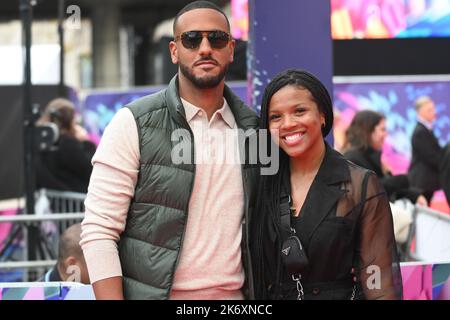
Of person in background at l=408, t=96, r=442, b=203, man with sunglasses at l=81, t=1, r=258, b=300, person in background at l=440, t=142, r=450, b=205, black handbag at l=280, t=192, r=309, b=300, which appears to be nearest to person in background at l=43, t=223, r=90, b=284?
man with sunglasses at l=81, t=1, r=258, b=300

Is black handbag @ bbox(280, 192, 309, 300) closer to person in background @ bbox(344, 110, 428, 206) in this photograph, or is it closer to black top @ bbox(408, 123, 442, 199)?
person in background @ bbox(344, 110, 428, 206)

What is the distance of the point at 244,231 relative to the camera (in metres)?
2.99

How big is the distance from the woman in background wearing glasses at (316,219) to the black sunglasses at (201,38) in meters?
0.24

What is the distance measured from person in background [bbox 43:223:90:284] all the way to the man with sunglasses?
1542mm

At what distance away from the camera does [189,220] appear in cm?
296

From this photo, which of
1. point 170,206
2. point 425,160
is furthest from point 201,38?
point 425,160

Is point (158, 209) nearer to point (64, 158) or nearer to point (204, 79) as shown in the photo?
point (204, 79)

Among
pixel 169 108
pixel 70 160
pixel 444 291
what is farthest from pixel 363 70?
pixel 169 108

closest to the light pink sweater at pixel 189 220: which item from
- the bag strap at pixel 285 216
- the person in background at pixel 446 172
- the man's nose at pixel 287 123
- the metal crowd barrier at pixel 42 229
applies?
the bag strap at pixel 285 216

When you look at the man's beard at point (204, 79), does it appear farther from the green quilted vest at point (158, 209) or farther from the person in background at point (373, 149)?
the person in background at point (373, 149)

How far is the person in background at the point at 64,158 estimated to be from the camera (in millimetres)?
8633

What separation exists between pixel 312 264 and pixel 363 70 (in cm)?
975

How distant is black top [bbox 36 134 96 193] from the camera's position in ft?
28.3

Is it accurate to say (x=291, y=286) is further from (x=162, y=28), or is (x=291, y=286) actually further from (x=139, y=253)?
(x=162, y=28)
